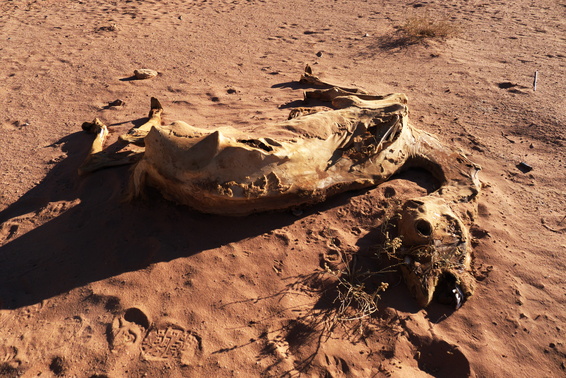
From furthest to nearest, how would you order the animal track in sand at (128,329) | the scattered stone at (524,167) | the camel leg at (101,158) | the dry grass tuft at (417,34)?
the dry grass tuft at (417,34) → the scattered stone at (524,167) → the camel leg at (101,158) → the animal track in sand at (128,329)

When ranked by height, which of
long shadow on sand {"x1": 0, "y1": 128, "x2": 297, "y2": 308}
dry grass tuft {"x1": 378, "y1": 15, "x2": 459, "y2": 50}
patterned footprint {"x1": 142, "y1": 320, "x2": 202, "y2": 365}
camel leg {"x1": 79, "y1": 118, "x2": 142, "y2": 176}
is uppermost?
dry grass tuft {"x1": 378, "y1": 15, "x2": 459, "y2": 50}

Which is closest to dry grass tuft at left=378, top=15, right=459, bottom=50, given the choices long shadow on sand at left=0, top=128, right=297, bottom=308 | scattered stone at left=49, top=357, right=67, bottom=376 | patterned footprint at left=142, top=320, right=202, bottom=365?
long shadow on sand at left=0, top=128, right=297, bottom=308

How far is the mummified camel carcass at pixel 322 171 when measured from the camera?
10.3 ft

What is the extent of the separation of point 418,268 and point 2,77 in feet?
20.2

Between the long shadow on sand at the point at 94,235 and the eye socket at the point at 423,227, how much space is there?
1033 mm

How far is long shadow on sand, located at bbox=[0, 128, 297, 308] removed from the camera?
3109 mm

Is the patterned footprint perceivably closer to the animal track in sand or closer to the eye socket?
the animal track in sand

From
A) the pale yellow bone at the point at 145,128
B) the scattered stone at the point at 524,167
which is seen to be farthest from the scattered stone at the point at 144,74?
the scattered stone at the point at 524,167

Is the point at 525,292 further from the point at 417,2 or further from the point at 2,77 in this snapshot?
the point at 417,2

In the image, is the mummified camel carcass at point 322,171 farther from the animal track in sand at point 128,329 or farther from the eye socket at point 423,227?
the animal track in sand at point 128,329

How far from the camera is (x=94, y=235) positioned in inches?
134

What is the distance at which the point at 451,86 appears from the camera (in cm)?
625

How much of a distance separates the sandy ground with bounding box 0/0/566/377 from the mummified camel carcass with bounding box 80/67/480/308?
173 mm

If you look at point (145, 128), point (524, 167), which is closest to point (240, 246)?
point (145, 128)
